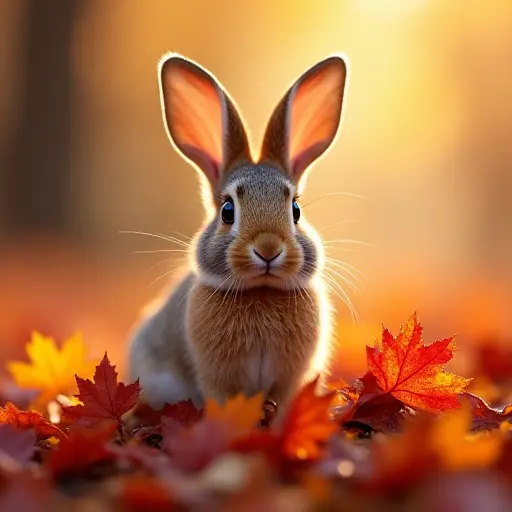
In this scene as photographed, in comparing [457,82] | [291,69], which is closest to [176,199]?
[291,69]

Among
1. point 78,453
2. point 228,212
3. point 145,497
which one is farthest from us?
point 228,212

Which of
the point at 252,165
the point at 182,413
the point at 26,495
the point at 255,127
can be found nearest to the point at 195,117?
the point at 252,165

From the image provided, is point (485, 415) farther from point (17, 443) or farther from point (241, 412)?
point (17, 443)

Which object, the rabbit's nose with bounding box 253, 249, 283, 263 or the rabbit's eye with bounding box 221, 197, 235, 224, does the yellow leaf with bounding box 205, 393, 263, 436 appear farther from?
the rabbit's eye with bounding box 221, 197, 235, 224

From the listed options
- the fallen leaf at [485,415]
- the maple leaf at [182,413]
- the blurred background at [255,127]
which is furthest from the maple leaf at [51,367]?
the blurred background at [255,127]

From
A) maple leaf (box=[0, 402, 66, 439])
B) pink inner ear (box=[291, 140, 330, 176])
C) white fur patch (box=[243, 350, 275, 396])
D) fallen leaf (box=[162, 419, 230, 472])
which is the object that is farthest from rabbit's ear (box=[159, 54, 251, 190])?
fallen leaf (box=[162, 419, 230, 472])
